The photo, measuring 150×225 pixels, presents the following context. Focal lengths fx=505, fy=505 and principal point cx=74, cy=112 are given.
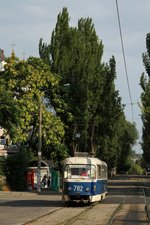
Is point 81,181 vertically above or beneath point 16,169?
beneath

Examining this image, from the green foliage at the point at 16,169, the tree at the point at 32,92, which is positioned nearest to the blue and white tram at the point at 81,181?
the green foliage at the point at 16,169

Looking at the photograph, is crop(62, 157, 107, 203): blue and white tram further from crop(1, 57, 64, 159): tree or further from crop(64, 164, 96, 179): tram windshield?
crop(1, 57, 64, 159): tree

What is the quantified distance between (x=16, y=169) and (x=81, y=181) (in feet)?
62.9

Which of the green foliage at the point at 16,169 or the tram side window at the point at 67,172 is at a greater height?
the green foliage at the point at 16,169

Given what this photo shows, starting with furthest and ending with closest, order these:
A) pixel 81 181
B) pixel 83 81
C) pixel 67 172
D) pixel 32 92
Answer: pixel 83 81 → pixel 32 92 → pixel 67 172 → pixel 81 181

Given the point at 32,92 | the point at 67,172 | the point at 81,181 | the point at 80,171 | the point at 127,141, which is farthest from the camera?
the point at 127,141

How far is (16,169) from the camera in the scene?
155 feet

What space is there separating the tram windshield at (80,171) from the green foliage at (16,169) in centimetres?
1772

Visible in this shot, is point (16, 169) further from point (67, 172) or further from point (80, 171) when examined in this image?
point (80, 171)

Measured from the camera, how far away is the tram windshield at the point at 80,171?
96.5ft

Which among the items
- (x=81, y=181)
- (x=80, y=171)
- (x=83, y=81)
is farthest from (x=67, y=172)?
(x=83, y=81)

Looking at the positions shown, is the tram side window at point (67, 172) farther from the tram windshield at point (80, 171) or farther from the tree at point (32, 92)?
the tree at point (32, 92)

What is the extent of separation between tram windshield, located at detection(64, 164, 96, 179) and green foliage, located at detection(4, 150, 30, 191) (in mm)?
17719

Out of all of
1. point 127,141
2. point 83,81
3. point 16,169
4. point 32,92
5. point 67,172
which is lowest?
point 67,172
